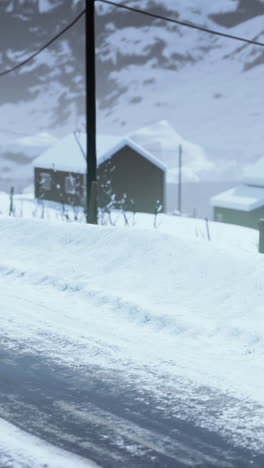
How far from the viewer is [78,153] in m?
40.1

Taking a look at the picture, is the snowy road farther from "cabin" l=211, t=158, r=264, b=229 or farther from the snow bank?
"cabin" l=211, t=158, r=264, b=229

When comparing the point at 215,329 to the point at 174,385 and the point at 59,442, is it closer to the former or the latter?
the point at 174,385

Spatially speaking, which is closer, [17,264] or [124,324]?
[124,324]

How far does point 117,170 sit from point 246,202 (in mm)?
8357

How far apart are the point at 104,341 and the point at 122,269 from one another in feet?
9.40

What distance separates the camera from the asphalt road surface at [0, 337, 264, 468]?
4496mm

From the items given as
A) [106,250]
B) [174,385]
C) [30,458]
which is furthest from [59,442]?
[106,250]

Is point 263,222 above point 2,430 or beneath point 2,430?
above

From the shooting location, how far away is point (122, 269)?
9.79 meters

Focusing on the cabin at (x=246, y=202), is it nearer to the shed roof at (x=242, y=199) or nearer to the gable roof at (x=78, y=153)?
the shed roof at (x=242, y=199)

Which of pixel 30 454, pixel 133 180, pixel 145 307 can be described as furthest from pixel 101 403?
pixel 133 180

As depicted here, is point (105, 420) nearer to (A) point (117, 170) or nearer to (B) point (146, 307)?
(B) point (146, 307)

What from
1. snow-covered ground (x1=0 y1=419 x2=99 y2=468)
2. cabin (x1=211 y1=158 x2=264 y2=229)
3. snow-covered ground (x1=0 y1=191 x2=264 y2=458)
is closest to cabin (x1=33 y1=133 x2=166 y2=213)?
cabin (x1=211 y1=158 x2=264 y2=229)

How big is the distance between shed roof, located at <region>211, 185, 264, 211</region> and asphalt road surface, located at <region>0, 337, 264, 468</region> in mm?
32886
